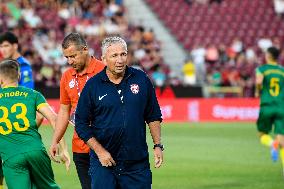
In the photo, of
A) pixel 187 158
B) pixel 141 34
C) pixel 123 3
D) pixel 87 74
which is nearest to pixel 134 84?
pixel 87 74

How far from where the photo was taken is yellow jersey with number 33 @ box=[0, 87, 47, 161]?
891 centimetres

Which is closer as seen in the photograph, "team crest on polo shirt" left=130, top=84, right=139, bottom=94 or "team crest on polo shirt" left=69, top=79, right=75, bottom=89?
"team crest on polo shirt" left=130, top=84, right=139, bottom=94

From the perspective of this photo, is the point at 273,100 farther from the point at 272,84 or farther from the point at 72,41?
the point at 72,41

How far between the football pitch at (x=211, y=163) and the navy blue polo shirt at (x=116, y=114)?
6.03 meters

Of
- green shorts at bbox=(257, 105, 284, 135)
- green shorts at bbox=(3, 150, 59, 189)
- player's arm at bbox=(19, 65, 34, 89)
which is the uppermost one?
player's arm at bbox=(19, 65, 34, 89)

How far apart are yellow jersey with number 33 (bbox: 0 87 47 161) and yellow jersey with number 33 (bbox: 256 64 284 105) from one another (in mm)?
7647

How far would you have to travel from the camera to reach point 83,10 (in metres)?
37.1

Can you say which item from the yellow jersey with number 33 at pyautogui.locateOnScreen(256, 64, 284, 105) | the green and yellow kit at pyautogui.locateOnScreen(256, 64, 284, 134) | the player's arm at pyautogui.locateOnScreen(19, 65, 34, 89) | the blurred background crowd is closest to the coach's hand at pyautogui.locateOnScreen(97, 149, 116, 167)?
the player's arm at pyautogui.locateOnScreen(19, 65, 34, 89)

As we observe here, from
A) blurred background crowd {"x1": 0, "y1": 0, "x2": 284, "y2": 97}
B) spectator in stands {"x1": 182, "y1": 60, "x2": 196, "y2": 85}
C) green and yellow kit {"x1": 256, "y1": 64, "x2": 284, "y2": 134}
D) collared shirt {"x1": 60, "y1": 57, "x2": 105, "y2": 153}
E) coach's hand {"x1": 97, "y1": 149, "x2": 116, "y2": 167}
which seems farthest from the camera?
spectator in stands {"x1": 182, "y1": 60, "x2": 196, "y2": 85}

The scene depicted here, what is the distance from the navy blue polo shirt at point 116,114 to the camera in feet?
25.7

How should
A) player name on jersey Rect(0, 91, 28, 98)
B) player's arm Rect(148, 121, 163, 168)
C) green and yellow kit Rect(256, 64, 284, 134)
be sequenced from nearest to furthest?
1. player's arm Rect(148, 121, 163, 168)
2. player name on jersey Rect(0, 91, 28, 98)
3. green and yellow kit Rect(256, 64, 284, 134)

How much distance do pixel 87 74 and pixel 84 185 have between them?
1.27 metres

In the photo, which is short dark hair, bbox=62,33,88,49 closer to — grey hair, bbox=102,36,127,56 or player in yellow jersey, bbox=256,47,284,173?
grey hair, bbox=102,36,127,56

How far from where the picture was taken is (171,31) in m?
39.1
